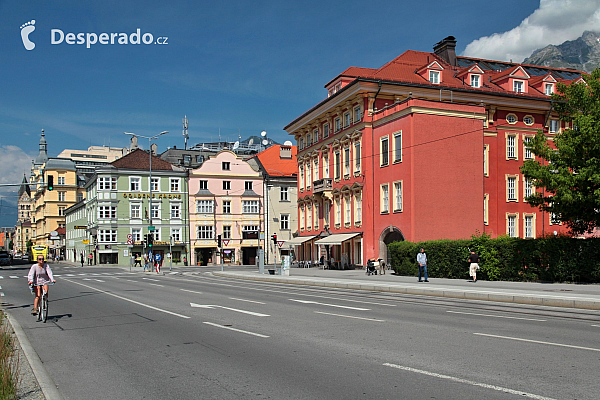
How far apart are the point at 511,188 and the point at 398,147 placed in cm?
1468

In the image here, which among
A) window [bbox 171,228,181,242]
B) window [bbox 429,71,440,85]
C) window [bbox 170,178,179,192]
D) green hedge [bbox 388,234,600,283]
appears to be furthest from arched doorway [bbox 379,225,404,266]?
window [bbox 170,178,179,192]

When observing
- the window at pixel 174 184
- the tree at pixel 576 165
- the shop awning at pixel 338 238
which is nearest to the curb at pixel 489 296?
the tree at pixel 576 165

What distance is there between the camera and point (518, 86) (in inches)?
1949

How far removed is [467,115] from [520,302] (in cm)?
2446

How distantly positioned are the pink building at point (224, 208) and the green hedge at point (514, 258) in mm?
42182

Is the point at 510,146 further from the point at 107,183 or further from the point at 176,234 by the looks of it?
the point at 107,183

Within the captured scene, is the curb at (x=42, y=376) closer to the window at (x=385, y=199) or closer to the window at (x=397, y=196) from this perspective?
the window at (x=397, y=196)

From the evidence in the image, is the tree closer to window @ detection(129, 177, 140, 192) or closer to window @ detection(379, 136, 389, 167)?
window @ detection(379, 136, 389, 167)

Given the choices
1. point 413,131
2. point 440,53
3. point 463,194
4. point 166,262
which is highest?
point 440,53

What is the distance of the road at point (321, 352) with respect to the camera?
6820mm

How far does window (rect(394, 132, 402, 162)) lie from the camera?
3992 centimetres

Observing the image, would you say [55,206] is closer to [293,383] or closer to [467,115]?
[467,115]

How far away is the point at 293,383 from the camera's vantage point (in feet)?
23.3

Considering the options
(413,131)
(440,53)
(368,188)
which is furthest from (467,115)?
(440,53)
